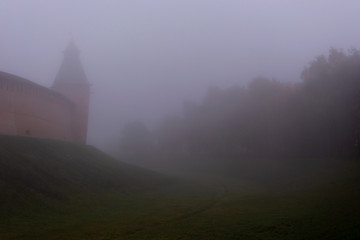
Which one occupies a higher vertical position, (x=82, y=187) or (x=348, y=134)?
(x=348, y=134)

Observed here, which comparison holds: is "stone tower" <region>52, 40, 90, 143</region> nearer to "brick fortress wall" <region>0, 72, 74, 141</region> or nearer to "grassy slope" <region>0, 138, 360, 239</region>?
"brick fortress wall" <region>0, 72, 74, 141</region>

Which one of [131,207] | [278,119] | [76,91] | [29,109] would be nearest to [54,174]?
[131,207]

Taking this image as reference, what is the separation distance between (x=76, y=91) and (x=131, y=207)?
26504mm

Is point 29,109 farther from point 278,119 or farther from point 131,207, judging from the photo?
point 278,119

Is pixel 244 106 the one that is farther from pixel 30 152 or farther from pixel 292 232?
pixel 292 232

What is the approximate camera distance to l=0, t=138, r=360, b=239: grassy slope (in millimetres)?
10875

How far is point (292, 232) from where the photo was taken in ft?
35.9

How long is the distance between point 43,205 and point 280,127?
29.2 m

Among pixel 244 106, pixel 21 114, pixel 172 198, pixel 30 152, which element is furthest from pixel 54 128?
pixel 244 106

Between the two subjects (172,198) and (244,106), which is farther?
(244,106)

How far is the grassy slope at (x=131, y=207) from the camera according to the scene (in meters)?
10.9

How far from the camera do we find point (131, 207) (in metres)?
16.2

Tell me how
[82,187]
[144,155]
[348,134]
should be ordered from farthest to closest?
[144,155]
[348,134]
[82,187]

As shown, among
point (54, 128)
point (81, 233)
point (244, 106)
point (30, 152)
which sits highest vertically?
point (244, 106)
